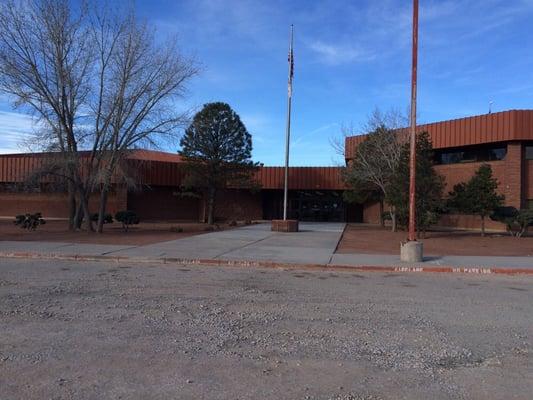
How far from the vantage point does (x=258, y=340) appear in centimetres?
642

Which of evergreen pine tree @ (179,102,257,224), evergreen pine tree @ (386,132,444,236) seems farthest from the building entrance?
evergreen pine tree @ (386,132,444,236)

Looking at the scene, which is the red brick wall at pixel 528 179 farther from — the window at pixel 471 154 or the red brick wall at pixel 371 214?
the red brick wall at pixel 371 214

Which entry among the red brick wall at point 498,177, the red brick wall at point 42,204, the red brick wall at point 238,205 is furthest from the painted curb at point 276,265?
the red brick wall at point 238,205

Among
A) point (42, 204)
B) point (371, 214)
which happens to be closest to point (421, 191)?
point (371, 214)

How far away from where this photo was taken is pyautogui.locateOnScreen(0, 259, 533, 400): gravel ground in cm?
484

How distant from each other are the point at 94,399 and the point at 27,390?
64cm

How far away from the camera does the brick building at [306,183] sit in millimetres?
32344

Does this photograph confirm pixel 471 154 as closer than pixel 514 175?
No

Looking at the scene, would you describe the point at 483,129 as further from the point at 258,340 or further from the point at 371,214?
the point at 258,340

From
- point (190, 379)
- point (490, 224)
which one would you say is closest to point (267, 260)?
point (190, 379)

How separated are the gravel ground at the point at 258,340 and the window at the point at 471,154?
24982 mm

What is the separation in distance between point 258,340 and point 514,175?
2996cm

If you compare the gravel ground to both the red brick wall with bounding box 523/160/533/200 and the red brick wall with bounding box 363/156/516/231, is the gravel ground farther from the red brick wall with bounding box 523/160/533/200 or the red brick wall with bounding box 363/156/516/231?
the red brick wall with bounding box 523/160/533/200

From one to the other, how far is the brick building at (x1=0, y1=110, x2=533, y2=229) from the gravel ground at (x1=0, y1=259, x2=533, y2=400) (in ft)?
52.3
